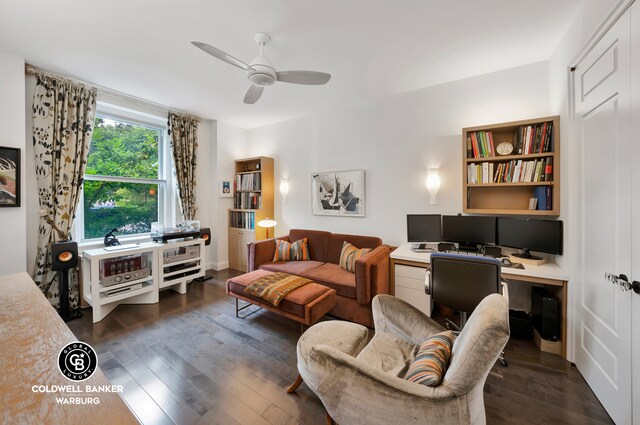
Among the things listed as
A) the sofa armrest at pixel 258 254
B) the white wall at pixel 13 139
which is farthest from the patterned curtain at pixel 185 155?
the white wall at pixel 13 139

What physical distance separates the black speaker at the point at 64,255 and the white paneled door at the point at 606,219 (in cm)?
445

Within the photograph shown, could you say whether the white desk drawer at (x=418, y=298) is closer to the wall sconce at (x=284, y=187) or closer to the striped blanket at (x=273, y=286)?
the striped blanket at (x=273, y=286)

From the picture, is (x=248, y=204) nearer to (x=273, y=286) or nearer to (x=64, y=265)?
(x=273, y=286)

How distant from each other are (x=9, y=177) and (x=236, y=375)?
2865 mm

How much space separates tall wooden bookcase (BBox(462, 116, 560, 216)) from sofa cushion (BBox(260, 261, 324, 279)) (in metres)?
1.92

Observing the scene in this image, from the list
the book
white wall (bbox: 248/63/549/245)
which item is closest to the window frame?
white wall (bbox: 248/63/549/245)

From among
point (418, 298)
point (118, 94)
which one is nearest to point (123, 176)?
point (118, 94)

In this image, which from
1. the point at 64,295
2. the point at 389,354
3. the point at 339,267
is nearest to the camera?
the point at 389,354

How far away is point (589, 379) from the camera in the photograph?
1.73m

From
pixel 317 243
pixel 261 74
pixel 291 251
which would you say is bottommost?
pixel 291 251

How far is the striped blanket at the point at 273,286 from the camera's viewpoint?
2396mm

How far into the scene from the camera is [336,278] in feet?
9.23

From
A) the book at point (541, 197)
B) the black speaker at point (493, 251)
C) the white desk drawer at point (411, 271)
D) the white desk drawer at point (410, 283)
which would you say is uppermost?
the book at point (541, 197)

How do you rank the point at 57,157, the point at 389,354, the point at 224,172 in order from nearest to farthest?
the point at 389,354 < the point at 57,157 < the point at 224,172
